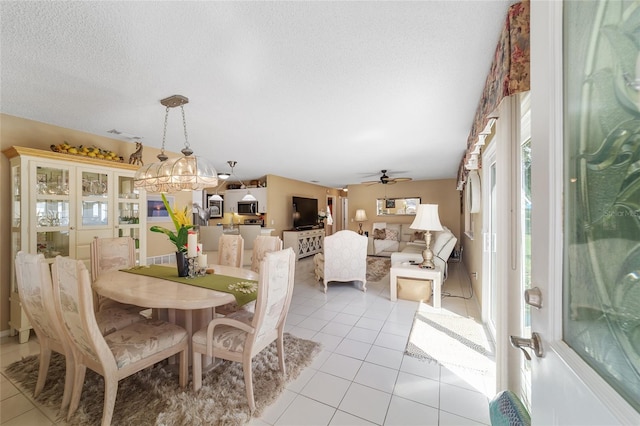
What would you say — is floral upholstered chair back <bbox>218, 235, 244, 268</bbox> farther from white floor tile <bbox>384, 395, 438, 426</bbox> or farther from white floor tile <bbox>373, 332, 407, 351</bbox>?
white floor tile <bbox>384, 395, 438, 426</bbox>

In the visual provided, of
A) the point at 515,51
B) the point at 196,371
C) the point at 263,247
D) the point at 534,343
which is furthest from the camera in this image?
the point at 263,247

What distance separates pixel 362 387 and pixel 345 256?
2314 mm

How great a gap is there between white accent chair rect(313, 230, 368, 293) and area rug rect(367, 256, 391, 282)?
2.75 ft

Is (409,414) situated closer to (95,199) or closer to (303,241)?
(95,199)

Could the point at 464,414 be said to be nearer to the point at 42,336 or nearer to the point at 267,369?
the point at 267,369

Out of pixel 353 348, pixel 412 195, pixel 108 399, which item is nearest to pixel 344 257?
pixel 353 348

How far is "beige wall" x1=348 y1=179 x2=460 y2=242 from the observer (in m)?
7.38

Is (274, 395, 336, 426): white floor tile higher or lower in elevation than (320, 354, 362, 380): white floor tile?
higher

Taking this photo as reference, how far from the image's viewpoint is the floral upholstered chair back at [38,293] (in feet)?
5.25

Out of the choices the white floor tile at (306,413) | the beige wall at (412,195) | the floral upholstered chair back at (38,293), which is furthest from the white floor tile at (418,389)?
the beige wall at (412,195)

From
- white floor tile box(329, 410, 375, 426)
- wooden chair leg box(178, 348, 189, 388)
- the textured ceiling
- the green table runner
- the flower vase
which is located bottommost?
white floor tile box(329, 410, 375, 426)

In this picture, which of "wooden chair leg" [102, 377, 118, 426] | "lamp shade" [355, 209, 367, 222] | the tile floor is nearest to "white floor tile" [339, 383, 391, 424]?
the tile floor

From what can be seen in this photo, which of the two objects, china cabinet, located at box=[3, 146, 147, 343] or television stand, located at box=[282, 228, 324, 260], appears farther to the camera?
television stand, located at box=[282, 228, 324, 260]

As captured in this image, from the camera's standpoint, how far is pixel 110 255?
2758 mm
